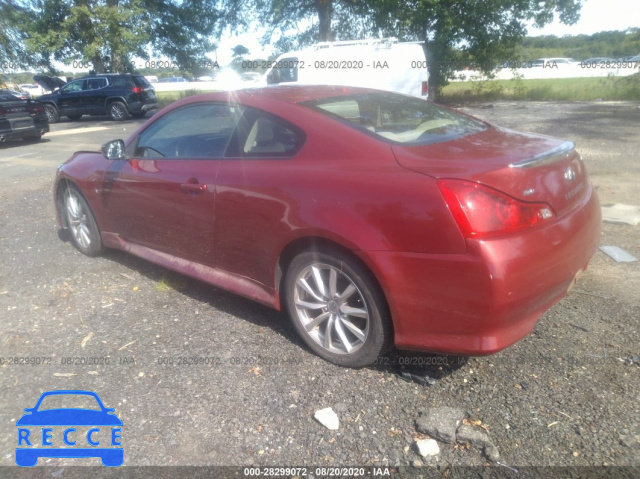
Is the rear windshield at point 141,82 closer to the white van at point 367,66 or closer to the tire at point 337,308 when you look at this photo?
the white van at point 367,66

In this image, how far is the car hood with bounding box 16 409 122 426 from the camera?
2773 mm

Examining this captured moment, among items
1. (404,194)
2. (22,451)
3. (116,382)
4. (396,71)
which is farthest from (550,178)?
(396,71)

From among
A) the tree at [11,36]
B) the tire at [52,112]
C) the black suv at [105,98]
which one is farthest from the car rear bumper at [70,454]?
the tree at [11,36]

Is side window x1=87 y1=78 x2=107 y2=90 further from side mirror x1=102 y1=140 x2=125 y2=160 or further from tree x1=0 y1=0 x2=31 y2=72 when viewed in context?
side mirror x1=102 y1=140 x2=125 y2=160

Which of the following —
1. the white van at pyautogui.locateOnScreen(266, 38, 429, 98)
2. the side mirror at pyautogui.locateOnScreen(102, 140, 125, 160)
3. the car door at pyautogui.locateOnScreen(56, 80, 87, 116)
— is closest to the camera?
the side mirror at pyautogui.locateOnScreen(102, 140, 125, 160)

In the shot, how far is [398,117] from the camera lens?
11.3 feet

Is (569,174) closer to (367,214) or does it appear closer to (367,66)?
(367,214)

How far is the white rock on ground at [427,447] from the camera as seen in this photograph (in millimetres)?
2418

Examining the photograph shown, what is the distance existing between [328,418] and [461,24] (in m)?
22.1

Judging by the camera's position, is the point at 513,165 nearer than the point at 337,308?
Yes

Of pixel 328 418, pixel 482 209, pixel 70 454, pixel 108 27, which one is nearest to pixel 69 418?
pixel 70 454

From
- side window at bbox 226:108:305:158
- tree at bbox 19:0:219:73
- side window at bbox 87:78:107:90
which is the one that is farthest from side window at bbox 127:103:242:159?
tree at bbox 19:0:219:73

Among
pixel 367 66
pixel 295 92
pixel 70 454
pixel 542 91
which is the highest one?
pixel 295 92

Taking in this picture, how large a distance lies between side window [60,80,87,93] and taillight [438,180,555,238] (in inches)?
828
